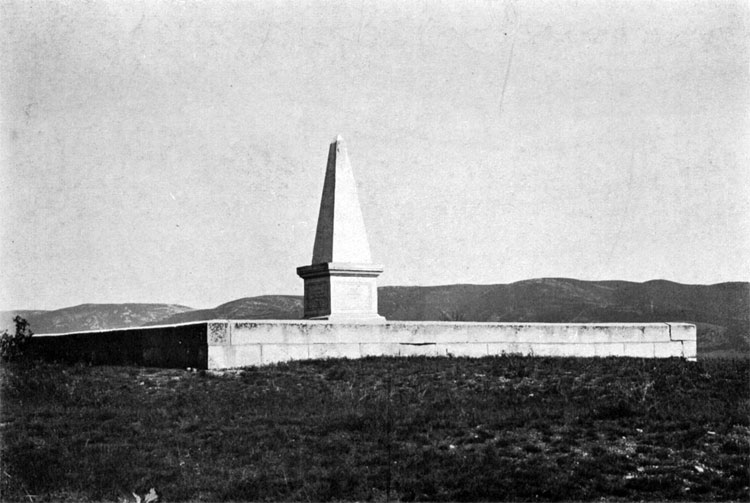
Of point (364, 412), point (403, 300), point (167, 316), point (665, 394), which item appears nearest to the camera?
point (364, 412)

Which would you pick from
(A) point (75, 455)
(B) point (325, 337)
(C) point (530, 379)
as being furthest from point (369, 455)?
(B) point (325, 337)

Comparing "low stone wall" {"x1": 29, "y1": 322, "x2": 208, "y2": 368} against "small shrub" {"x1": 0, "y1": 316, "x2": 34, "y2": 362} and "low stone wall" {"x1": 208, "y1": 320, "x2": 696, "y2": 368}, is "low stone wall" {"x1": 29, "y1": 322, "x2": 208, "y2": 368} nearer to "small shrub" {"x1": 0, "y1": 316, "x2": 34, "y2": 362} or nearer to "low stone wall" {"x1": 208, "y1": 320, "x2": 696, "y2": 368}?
"small shrub" {"x1": 0, "y1": 316, "x2": 34, "y2": 362}

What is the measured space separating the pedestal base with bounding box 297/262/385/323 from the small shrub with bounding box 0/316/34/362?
560 cm

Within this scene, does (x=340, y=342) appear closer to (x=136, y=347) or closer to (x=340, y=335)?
(x=340, y=335)

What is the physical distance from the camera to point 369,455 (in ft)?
26.8

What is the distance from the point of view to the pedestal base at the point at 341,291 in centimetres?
1727

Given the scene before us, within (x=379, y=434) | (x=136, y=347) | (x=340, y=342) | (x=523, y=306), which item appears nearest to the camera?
(x=379, y=434)

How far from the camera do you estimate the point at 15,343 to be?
59.6 feet

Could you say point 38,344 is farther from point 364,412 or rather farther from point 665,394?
point 665,394

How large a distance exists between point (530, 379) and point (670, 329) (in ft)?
22.3

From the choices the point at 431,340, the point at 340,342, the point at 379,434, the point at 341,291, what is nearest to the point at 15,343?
the point at 341,291

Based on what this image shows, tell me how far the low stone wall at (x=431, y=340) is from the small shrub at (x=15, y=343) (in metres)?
5.49

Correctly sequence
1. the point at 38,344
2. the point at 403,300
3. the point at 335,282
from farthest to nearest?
the point at 403,300
the point at 38,344
the point at 335,282

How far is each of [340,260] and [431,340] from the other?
3348 mm
